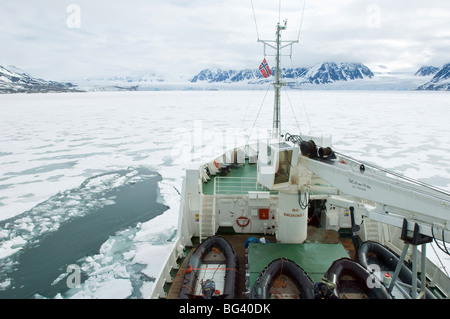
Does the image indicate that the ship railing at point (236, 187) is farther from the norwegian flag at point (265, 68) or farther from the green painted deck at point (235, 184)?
the norwegian flag at point (265, 68)

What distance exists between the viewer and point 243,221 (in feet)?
24.8

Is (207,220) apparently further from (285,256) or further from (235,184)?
(285,256)

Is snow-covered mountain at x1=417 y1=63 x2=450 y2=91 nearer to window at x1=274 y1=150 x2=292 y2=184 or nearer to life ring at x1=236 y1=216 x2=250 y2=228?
life ring at x1=236 y1=216 x2=250 y2=228

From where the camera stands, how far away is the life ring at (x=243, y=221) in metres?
7.54

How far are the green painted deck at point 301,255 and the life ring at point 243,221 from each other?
1.33 m

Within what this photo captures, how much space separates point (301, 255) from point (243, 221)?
204 centimetres

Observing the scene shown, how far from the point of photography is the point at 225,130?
29641mm

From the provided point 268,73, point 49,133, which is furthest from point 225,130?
point 268,73

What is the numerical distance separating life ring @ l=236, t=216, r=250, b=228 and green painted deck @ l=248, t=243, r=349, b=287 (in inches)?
52.3
